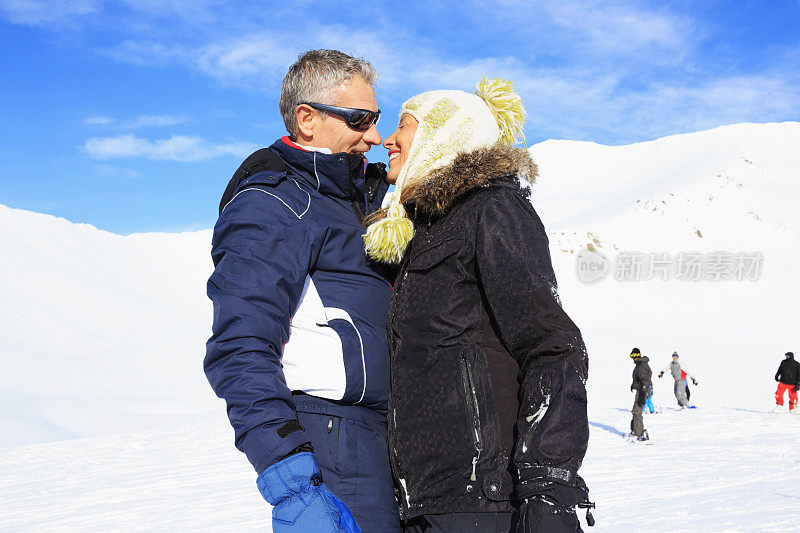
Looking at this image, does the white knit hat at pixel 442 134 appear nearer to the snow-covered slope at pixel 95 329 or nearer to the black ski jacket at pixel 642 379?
the black ski jacket at pixel 642 379

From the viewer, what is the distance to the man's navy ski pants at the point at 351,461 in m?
2.22

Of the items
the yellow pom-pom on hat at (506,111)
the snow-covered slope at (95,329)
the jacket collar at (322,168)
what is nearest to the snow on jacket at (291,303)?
the jacket collar at (322,168)

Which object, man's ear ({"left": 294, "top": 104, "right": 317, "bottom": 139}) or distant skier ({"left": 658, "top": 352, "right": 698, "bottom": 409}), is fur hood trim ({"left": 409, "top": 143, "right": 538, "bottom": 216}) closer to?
man's ear ({"left": 294, "top": 104, "right": 317, "bottom": 139})

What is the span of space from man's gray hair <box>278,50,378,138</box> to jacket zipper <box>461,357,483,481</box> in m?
1.15

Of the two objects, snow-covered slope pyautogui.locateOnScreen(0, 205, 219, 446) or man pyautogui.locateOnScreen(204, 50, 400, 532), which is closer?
man pyautogui.locateOnScreen(204, 50, 400, 532)

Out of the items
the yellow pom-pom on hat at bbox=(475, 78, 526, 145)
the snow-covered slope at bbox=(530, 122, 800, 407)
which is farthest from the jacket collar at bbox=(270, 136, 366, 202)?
the snow-covered slope at bbox=(530, 122, 800, 407)

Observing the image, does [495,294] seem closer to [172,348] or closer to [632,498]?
[632,498]

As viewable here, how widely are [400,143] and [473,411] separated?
1.05 meters

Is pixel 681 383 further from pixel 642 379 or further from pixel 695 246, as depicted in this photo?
pixel 695 246

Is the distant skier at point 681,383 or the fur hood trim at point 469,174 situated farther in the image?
the distant skier at point 681,383

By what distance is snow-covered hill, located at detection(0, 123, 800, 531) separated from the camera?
24.2 feet

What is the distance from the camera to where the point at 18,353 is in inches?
934

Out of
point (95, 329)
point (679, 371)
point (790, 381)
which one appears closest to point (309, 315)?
point (679, 371)

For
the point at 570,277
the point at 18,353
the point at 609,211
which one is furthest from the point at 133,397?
the point at 609,211
